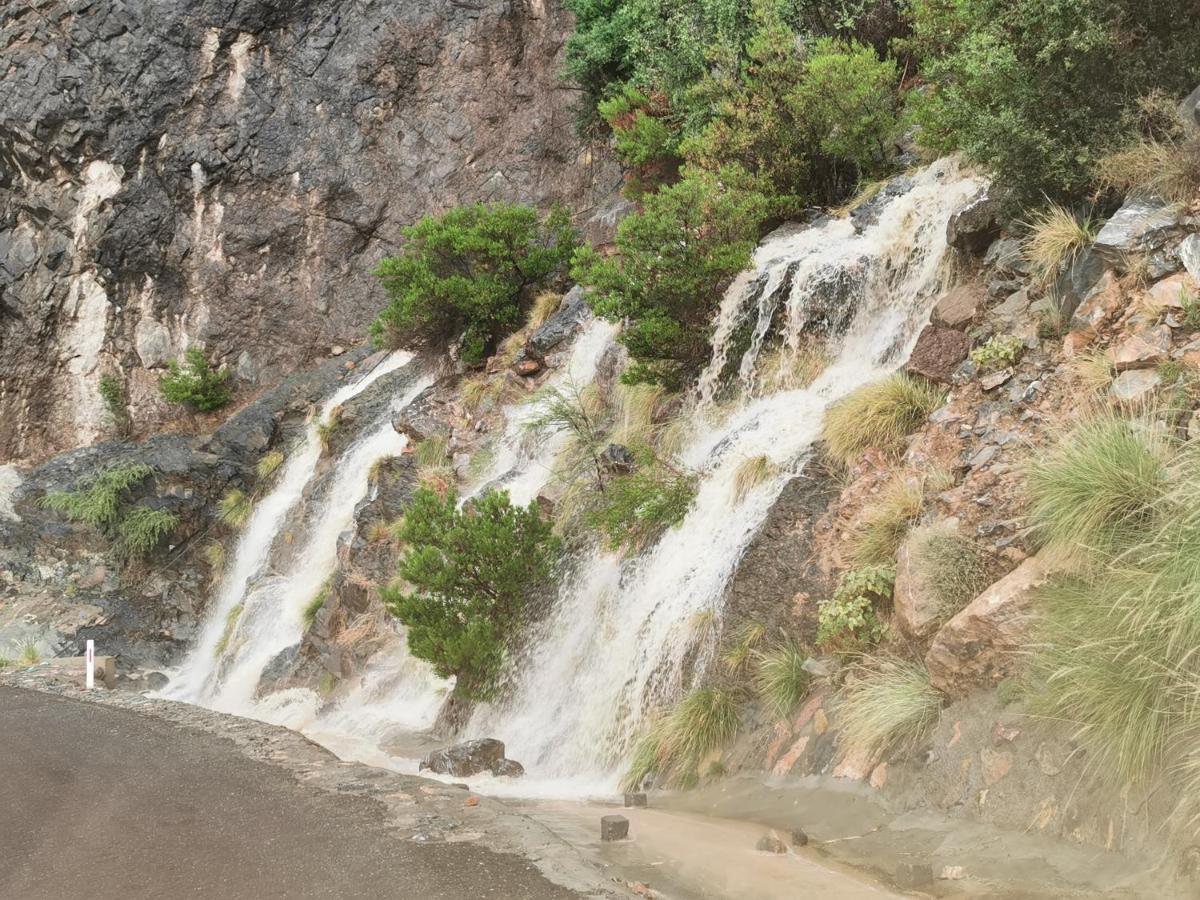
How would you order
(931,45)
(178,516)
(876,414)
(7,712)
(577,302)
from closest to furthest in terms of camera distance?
(876,414), (7,712), (931,45), (577,302), (178,516)

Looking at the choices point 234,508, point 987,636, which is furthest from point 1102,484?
point 234,508

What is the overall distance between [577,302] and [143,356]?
491 inches

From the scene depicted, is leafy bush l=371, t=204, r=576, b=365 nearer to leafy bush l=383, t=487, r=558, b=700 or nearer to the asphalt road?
leafy bush l=383, t=487, r=558, b=700

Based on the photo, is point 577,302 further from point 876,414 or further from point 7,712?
point 7,712

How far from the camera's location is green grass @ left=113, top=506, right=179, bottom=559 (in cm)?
2011

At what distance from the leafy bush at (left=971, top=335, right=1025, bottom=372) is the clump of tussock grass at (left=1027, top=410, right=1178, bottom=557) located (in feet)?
6.49

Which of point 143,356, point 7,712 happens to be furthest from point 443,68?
point 7,712

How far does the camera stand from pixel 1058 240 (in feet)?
29.4

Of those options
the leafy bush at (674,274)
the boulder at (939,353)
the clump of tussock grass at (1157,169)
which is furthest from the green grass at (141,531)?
the clump of tussock grass at (1157,169)

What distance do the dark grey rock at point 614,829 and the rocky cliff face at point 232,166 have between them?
1867 cm

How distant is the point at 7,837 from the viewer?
256 inches

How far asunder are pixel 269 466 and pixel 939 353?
50.9ft

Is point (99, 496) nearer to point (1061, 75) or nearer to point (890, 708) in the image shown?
point (890, 708)

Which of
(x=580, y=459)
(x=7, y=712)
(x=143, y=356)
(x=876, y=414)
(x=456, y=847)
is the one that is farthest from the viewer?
(x=143, y=356)
